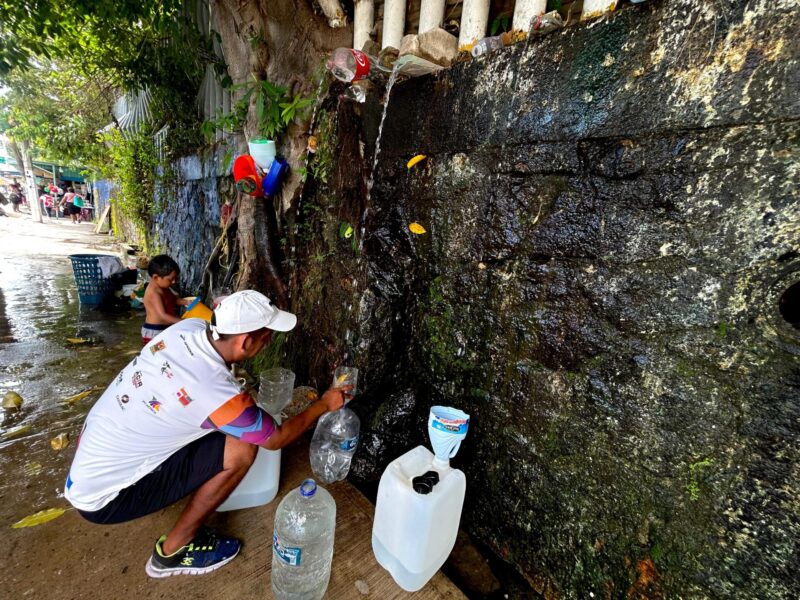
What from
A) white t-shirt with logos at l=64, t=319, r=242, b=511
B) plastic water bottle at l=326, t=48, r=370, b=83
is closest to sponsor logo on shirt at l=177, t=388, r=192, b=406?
white t-shirt with logos at l=64, t=319, r=242, b=511

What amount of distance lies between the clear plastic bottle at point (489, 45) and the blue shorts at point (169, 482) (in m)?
2.57

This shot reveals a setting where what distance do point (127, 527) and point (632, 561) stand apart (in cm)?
271

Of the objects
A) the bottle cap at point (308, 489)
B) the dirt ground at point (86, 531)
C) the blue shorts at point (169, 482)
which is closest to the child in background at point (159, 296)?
the dirt ground at point (86, 531)

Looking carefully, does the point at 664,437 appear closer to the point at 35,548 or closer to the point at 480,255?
the point at 480,255

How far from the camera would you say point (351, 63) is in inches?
97.1

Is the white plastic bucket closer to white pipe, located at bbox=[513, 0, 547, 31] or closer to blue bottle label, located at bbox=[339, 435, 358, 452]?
white pipe, located at bbox=[513, 0, 547, 31]

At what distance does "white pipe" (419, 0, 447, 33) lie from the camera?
225 cm

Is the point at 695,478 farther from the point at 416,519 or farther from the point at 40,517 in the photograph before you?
the point at 40,517

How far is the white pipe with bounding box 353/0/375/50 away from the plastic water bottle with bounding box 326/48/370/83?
0.45m

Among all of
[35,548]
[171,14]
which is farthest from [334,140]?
[171,14]

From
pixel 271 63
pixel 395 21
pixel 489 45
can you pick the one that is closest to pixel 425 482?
pixel 489 45

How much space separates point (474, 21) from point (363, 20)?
1.19m

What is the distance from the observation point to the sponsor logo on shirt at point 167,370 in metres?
1.68

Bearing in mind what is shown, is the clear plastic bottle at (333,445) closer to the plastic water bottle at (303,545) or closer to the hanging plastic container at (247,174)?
the plastic water bottle at (303,545)
